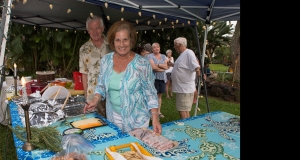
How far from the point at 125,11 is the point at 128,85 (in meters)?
2.19

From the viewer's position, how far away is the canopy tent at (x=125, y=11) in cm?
277

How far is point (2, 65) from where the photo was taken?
167 centimetres

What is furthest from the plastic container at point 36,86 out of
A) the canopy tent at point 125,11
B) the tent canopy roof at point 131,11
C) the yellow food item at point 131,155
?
the yellow food item at point 131,155

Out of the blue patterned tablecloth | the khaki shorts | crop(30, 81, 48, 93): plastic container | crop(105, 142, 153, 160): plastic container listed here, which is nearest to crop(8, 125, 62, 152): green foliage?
the blue patterned tablecloth

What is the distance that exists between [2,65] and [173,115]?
4344 millimetres

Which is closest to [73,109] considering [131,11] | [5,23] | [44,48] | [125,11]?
[5,23]

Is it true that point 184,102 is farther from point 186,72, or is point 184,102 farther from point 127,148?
point 127,148

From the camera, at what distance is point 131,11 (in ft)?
9.87

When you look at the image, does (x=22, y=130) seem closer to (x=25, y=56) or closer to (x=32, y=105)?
(x=32, y=105)

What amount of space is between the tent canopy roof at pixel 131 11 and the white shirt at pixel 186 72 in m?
0.56

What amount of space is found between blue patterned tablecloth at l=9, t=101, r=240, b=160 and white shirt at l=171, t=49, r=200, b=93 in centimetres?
172

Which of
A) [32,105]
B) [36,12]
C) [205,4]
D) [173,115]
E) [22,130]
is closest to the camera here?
[22,130]
